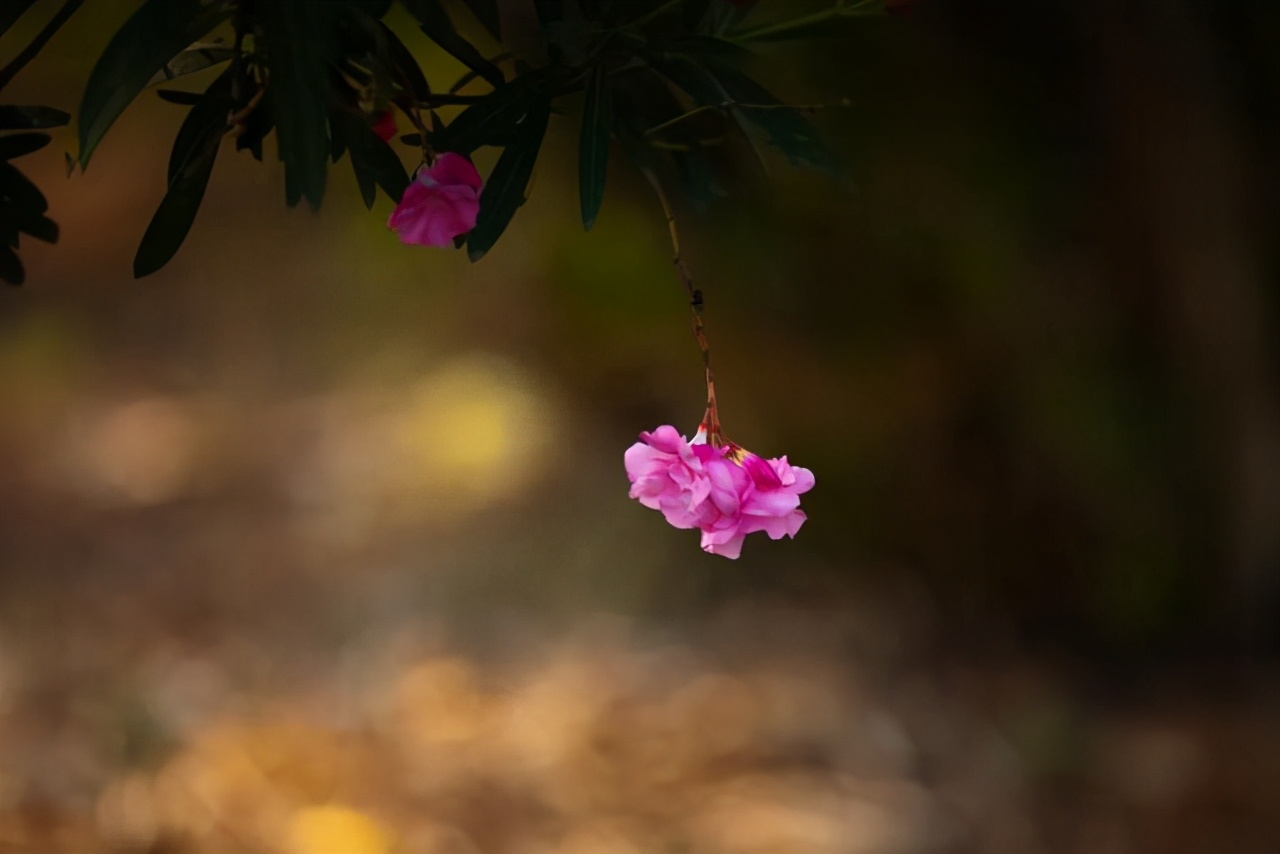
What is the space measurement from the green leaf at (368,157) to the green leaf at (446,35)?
0.28 ft

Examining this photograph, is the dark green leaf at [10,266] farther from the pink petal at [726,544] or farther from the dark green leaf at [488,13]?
the pink petal at [726,544]

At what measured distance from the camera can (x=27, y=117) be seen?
912 mm

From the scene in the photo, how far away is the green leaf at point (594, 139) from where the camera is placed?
94 centimetres

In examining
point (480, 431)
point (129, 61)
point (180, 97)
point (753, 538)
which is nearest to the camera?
point (129, 61)

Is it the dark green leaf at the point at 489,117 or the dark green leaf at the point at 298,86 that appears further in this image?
the dark green leaf at the point at 489,117

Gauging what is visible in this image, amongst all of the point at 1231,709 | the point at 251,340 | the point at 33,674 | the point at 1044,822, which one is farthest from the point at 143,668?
the point at 1231,709

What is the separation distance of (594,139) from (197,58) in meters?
0.31

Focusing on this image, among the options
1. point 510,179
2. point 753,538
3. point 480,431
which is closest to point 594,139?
point 510,179

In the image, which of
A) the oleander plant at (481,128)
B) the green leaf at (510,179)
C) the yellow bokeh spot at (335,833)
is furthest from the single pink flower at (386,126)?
the yellow bokeh spot at (335,833)

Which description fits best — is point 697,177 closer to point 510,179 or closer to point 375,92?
point 510,179

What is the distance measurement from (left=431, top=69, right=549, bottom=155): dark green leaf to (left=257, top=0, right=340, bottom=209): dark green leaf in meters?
0.16

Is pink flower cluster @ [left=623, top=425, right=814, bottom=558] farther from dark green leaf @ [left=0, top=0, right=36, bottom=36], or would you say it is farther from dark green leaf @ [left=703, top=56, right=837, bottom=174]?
dark green leaf @ [left=0, top=0, right=36, bottom=36]

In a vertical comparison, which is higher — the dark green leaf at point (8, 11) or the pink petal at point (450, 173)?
the pink petal at point (450, 173)

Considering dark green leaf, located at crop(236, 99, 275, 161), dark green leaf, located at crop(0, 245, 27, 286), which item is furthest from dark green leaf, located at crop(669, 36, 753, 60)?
dark green leaf, located at crop(0, 245, 27, 286)
